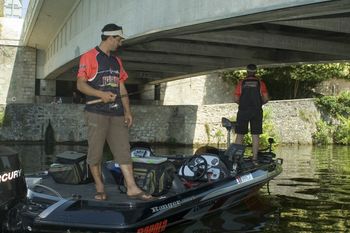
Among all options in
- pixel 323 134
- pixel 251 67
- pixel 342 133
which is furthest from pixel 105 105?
pixel 342 133

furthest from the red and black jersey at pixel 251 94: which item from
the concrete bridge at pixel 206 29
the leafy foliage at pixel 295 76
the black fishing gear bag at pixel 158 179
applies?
the leafy foliage at pixel 295 76

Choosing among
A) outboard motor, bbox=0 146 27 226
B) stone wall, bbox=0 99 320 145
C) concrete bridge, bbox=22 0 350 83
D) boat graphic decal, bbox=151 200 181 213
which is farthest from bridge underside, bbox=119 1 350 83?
stone wall, bbox=0 99 320 145

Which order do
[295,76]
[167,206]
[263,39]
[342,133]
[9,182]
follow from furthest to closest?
[295,76]
[342,133]
[263,39]
[167,206]
[9,182]

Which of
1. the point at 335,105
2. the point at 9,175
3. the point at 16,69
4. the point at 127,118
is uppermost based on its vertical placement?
the point at 16,69

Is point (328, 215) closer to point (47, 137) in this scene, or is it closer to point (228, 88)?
point (47, 137)

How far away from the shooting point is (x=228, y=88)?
36875 millimetres

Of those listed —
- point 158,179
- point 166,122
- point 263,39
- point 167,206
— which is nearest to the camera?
point 167,206

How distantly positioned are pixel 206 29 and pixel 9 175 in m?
5.52

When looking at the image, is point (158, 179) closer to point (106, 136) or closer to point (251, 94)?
point (106, 136)

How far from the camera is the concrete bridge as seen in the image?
8.77m

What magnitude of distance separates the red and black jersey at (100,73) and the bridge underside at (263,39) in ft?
9.16

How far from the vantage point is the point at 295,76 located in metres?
34.8

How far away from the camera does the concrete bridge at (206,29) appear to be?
28.8ft

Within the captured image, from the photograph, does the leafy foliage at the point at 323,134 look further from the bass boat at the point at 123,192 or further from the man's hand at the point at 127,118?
the man's hand at the point at 127,118
